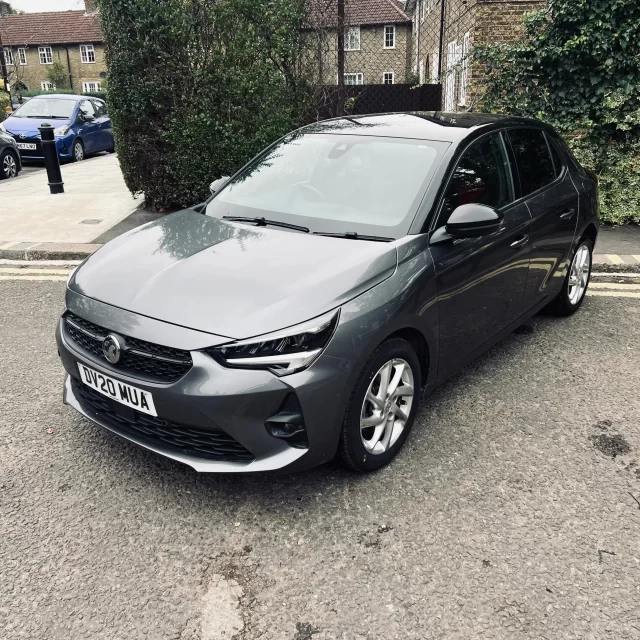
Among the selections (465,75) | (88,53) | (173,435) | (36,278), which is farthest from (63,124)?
(88,53)

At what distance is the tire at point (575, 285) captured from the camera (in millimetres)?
4961

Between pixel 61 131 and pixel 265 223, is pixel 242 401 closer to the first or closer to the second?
pixel 265 223

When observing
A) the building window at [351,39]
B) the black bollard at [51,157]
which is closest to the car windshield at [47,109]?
the black bollard at [51,157]

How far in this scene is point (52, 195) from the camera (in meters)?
10.3

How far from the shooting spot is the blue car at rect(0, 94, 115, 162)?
14.9m

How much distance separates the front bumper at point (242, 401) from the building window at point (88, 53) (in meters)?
56.6

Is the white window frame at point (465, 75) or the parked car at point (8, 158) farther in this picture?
the parked car at point (8, 158)

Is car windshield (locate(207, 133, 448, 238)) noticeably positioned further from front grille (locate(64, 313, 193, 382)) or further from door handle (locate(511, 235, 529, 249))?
front grille (locate(64, 313, 193, 382))

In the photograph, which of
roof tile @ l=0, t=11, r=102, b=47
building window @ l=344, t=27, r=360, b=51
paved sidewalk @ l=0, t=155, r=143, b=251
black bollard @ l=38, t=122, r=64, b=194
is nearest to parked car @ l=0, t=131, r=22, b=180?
paved sidewalk @ l=0, t=155, r=143, b=251

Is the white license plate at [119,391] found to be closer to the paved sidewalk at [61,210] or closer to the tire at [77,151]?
the paved sidewalk at [61,210]

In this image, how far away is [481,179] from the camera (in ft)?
12.3

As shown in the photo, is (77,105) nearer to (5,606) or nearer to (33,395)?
(33,395)

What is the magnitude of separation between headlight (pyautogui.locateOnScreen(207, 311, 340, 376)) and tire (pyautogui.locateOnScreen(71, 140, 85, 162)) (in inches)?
581

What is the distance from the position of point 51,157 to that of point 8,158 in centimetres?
335
